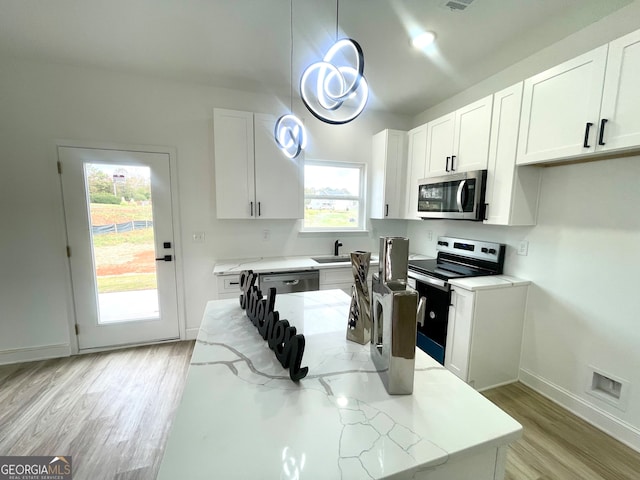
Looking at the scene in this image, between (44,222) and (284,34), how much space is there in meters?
2.82

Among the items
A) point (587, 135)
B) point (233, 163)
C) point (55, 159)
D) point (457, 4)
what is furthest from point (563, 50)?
point (55, 159)

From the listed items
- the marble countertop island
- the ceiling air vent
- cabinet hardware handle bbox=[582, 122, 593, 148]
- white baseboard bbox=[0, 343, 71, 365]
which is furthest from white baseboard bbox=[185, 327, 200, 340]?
cabinet hardware handle bbox=[582, 122, 593, 148]

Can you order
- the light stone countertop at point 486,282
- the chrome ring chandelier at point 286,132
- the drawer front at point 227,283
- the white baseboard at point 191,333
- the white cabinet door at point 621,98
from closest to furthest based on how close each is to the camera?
the white cabinet door at point 621,98, the chrome ring chandelier at point 286,132, the light stone countertop at point 486,282, the drawer front at point 227,283, the white baseboard at point 191,333

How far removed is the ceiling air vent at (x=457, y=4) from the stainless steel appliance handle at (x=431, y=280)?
198 centimetres

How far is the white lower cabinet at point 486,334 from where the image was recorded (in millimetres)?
2092

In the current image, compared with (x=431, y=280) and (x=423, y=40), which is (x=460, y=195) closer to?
(x=431, y=280)

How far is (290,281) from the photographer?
2.66m

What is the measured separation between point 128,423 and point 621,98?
12.3ft

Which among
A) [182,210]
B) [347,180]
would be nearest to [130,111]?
[182,210]

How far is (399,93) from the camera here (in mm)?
2906

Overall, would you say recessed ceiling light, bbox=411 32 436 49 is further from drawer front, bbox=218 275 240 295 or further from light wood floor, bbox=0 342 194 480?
light wood floor, bbox=0 342 194 480

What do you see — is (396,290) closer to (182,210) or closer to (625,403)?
(625,403)

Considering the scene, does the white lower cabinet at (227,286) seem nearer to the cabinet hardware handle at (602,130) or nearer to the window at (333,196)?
the window at (333,196)

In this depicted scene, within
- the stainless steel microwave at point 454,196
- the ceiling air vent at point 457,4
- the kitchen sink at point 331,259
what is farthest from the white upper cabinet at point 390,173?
the ceiling air vent at point 457,4
